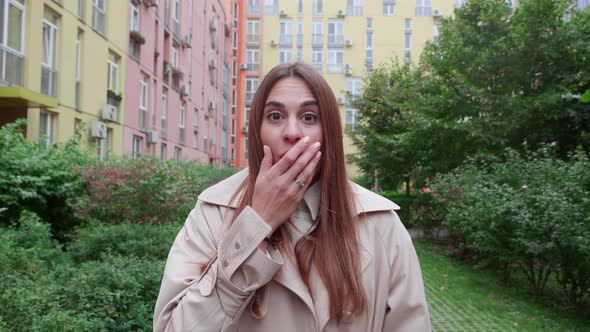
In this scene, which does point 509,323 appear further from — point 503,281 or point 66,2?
point 66,2

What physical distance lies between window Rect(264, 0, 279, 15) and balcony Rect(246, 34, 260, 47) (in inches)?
101

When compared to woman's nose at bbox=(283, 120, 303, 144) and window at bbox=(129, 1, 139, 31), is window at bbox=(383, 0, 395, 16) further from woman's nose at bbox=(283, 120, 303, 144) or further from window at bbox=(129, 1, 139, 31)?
woman's nose at bbox=(283, 120, 303, 144)

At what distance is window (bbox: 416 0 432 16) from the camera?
5031cm

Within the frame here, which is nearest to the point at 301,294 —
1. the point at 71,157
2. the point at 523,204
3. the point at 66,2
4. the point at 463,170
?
the point at 523,204

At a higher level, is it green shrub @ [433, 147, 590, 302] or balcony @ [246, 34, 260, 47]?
balcony @ [246, 34, 260, 47]

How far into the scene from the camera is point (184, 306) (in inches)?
61.2

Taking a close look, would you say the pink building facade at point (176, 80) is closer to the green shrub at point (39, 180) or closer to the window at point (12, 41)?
the green shrub at point (39, 180)

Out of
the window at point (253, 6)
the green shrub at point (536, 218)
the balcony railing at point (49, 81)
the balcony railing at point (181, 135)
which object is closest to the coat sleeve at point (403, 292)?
the green shrub at point (536, 218)

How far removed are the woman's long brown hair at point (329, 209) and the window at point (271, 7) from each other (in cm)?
5297

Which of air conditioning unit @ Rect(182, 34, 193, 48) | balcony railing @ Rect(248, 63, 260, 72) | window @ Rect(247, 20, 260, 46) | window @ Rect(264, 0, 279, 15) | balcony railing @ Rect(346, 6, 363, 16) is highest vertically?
window @ Rect(264, 0, 279, 15)

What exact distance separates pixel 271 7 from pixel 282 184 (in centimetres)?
5387

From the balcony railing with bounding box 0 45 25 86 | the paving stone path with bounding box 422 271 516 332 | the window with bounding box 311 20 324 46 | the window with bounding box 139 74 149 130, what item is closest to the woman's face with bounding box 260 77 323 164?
the paving stone path with bounding box 422 271 516 332

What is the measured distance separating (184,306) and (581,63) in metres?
15.4

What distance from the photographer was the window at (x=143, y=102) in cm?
2466
